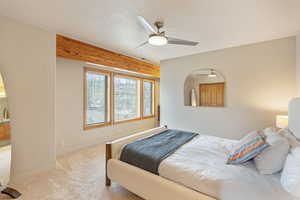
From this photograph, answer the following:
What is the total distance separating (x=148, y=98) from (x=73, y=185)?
399 cm

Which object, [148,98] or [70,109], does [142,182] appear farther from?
[148,98]

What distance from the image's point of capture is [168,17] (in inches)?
80.8

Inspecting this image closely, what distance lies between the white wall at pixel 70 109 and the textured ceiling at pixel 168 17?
2.91ft

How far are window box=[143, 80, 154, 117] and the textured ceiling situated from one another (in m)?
2.76

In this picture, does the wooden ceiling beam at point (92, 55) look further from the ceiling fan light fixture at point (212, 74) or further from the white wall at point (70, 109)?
the ceiling fan light fixture at point (212, 74)

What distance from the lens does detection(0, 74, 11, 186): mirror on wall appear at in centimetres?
194

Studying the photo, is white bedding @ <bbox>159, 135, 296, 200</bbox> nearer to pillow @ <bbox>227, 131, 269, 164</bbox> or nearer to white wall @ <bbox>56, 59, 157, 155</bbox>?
pillow @ <bbox>227, 131, 269, 164</bbox>

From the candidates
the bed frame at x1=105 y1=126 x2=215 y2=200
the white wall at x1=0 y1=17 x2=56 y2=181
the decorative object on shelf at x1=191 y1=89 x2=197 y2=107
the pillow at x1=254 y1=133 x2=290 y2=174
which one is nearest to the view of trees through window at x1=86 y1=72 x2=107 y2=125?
the white wall at x1=0 y1=17 x2=56 y2=181

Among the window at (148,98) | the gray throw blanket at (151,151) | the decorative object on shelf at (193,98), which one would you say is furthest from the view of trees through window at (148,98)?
the gray throw blanket at (151,151)

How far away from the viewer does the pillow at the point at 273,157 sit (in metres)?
1.35

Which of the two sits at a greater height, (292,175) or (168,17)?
(168,17)

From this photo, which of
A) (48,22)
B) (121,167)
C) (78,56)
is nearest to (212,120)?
(121,167)

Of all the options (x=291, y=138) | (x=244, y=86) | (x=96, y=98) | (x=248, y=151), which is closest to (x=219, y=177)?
(x=248, y=151)

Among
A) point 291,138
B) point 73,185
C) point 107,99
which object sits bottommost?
point 73,185
